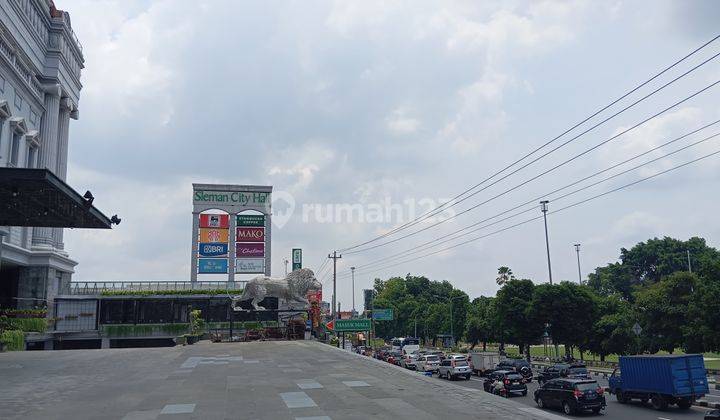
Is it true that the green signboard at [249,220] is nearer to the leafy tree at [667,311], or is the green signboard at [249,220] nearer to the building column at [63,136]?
the building column at [63,136]

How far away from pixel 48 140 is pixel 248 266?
2587cm

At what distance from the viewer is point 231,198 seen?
231 ft

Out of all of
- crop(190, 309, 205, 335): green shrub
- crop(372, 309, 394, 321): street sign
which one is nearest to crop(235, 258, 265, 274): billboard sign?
crop(190, 309, 205, 335): green shrub

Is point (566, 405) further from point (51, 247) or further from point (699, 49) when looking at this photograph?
point (51, 247)

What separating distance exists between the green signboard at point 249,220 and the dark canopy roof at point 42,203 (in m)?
32.5

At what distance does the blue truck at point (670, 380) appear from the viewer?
2527 cm

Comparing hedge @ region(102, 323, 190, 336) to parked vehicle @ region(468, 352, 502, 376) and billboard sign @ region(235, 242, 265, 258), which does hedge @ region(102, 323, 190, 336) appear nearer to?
billboard sign @ region(235, 242, 265, 258)

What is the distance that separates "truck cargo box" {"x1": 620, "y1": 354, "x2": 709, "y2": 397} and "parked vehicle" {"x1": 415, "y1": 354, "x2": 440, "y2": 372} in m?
22.0

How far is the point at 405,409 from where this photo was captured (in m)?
19.2

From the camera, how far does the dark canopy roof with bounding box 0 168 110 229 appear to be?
2619 cm

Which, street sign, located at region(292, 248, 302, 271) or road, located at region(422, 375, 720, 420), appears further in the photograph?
street sign, located at region(292, 248, 302, 271)

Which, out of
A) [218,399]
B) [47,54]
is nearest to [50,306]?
[47,54]

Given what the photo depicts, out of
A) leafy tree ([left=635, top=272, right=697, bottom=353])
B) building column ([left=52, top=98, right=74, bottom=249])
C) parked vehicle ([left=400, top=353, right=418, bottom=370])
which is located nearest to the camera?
leafy tree ([left=635, top=272, right=697, bottom=353])

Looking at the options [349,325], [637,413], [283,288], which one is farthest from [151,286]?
[637,413]
